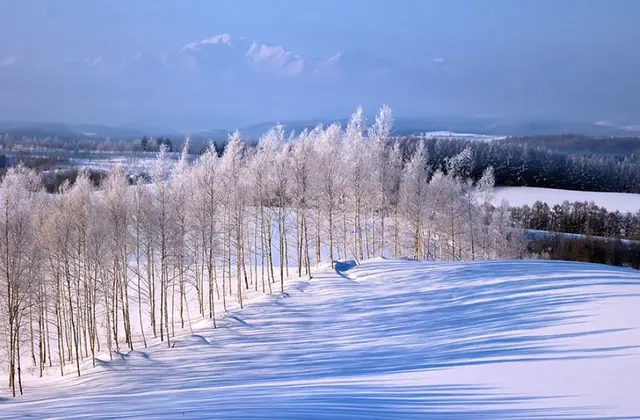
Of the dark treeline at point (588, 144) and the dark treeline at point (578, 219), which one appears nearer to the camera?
the dark treeline at point (578, 219)

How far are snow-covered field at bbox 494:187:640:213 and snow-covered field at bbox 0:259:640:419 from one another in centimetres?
5283

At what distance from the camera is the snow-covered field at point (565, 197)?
73.3 meters

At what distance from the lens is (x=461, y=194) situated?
43500 mm

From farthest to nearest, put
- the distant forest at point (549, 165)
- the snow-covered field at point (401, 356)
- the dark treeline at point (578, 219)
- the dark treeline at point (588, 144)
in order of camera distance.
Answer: the dark treeline at point (588, 144) < the distant forest at point (549, 165) < the dark treeline at point (578, 219) < the snow-covered field at point (401, 356)

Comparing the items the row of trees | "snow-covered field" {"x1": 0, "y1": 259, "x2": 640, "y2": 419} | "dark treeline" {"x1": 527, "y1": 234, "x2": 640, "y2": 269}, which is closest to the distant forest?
"dark treeline" {"x1": 527, "y1": 234, "x2": 640, "y2": 269}

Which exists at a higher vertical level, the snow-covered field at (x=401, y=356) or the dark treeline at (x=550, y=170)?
the dark treeline at (x=550, y=170)

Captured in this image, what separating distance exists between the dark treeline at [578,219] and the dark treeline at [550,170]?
39.7 feet

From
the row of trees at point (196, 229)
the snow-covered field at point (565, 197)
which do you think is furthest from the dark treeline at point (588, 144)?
the row of trees at point (196, 229)

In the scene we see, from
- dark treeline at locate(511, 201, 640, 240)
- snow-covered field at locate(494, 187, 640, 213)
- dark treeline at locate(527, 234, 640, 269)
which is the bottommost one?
dark treeline at locate(527, 234, 640, 269)

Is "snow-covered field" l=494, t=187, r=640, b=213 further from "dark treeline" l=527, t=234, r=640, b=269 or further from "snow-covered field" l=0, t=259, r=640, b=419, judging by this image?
"snow-covered field" l=0, t=259, r=640, b=419

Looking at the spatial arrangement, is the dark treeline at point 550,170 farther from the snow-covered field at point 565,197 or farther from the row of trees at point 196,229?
the row of trees at point 196,229

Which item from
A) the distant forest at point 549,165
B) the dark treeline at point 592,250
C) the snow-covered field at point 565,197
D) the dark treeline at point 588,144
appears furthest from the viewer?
the dark treeline at point 588,144

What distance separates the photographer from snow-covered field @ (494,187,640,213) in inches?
2886

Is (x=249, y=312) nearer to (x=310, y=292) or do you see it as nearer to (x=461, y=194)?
(x=310, y=292)
